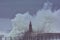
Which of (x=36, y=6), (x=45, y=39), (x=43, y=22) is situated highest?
(x=36, y=6)

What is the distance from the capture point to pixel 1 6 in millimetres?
2311

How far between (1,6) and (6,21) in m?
0.26

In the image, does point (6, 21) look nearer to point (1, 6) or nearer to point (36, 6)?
point (1, 6)

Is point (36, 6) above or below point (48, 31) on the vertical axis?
above

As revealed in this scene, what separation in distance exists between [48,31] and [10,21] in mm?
626

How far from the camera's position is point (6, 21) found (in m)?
2.28

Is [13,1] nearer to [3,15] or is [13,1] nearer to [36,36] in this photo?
[3,15]

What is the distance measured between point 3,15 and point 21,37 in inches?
18.0

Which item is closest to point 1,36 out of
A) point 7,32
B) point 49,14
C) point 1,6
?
point 7,32

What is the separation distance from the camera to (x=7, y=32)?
7.48 feet

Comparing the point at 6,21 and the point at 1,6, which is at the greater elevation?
the point at 1,6

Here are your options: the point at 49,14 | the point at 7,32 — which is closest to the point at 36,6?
the point at 49,14

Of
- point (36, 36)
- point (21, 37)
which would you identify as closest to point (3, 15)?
point (21, 37)

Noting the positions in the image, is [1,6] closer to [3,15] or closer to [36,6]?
[3,15]
